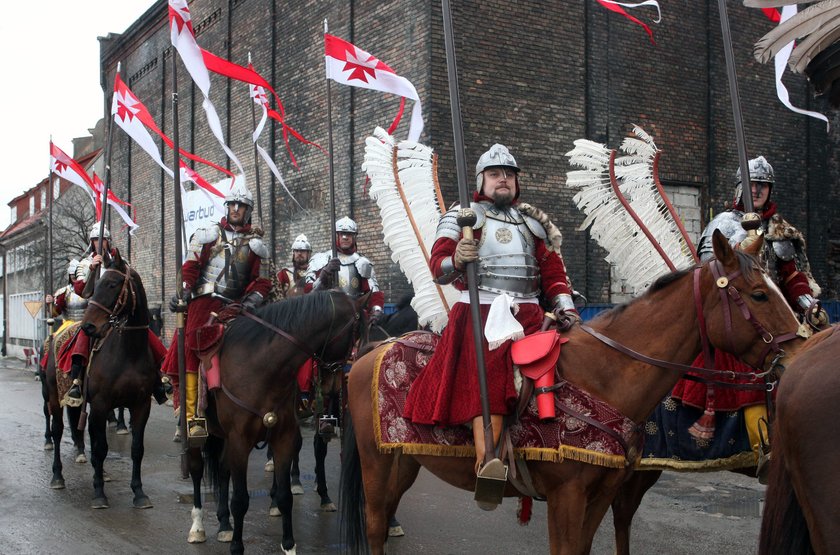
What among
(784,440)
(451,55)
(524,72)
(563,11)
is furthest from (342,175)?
(784,440)

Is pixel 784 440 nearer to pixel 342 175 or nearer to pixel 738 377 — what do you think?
pixel 738 377

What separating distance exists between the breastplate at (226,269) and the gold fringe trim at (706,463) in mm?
3575

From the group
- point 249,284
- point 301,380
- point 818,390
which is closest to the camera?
point 818,390

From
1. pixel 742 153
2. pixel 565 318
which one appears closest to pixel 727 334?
pixel 565 318

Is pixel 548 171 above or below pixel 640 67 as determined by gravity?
below

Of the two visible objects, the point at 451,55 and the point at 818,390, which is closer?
the point at 818,390

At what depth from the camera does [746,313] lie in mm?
3701

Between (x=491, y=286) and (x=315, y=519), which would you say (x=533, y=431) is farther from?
(x=315, y=519)

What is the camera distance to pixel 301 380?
304 inches

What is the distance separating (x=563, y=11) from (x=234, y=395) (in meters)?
9.79

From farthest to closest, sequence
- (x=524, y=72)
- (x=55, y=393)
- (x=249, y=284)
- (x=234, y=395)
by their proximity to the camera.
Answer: (x=524, y=72) < (x=55, y=393) < (x=249, y=284) < (x=234, y=395)

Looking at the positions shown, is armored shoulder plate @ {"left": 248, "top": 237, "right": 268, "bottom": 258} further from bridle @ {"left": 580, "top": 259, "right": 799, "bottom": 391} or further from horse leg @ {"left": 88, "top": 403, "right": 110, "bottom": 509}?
bridle @ {"left": 580, "top": 259, "right": 799, "bottom": 391}

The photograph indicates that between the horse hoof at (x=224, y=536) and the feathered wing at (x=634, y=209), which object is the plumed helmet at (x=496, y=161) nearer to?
the feathered wing at (x=634, y=209)

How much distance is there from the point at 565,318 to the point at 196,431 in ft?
10.7
